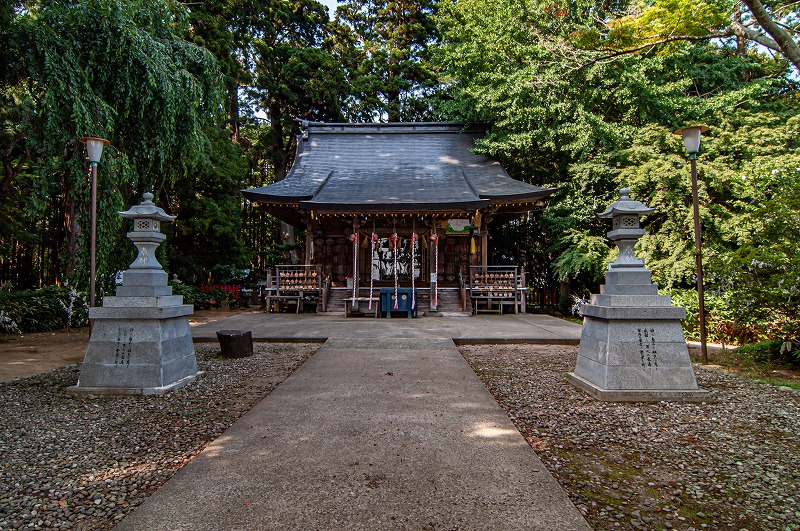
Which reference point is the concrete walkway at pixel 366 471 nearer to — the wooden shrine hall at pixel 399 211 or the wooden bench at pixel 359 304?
the wooden bench at pixel 359 304

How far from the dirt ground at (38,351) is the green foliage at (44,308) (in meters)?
0.35

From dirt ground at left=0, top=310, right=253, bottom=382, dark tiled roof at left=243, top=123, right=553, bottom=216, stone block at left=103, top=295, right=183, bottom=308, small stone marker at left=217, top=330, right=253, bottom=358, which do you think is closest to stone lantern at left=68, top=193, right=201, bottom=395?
stone block at left=103, top=295, right=183, bottom=308

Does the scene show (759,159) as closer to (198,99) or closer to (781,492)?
(781,492)

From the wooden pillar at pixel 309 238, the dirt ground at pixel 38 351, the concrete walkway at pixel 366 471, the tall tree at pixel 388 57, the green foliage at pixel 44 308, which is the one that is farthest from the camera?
the tall tree at pixel 388 57

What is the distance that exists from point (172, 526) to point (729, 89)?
619 inches

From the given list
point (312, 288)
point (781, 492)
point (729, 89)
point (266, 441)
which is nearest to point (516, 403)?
point (781, 492)

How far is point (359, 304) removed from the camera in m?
11.8

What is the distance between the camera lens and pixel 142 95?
7164 mm

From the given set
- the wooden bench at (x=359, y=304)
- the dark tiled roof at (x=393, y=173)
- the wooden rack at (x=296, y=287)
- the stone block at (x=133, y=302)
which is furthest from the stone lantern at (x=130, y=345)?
the wooden rack at (x=296, y=287)

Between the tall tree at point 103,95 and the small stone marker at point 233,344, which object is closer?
the small stone marker at point 233,344

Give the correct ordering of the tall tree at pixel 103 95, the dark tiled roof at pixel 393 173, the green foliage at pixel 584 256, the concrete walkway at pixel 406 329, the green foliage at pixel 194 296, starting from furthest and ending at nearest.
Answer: the green foliage at pixel 194 296, the dark tiled roof at pixel 393 173, the green foliage at pixel 584 256, the concrete walkway at pixel 406 329, the tall tree at pixel 103 95

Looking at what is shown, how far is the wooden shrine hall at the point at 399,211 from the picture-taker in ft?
38.1

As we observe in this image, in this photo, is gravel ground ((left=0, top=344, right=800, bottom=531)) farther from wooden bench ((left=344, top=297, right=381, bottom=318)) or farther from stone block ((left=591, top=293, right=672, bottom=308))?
wooden bench ((left=344, top=297, right=381, bottom=318))

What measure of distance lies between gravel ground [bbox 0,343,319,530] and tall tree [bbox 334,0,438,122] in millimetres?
18737
